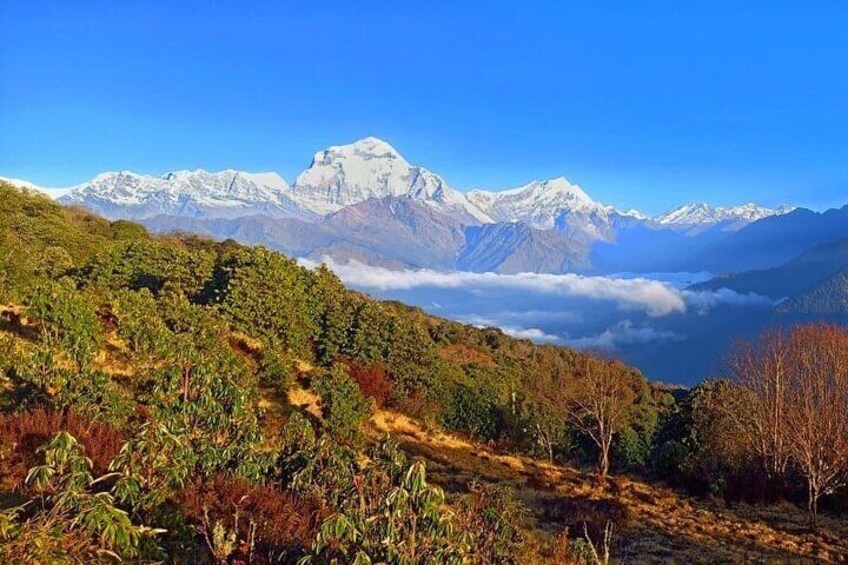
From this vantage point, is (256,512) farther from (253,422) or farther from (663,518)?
(663,518)

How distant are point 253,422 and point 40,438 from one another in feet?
14.3

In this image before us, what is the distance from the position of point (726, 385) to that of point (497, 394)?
1789cm

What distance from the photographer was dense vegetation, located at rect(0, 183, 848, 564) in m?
5.95

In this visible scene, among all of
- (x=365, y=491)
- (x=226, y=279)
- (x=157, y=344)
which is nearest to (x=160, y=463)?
(x=365, y=491)

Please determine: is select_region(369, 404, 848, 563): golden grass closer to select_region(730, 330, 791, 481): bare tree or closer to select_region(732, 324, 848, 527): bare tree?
select_region(732, 324, 848, 527): bare tree

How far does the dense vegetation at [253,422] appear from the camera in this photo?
5.95 metres

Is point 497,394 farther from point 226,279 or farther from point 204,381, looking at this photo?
point 204,381

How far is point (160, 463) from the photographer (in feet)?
25.7

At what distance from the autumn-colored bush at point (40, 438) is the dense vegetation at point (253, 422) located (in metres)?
0.05

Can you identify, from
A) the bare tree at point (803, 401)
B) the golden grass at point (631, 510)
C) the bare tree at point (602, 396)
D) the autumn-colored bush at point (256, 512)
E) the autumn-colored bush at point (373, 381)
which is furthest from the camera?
the autumn-colored bush at point (373, 381)

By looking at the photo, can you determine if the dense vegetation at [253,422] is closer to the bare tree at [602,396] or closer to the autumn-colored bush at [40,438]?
the autumn-colored bush at [40,438]

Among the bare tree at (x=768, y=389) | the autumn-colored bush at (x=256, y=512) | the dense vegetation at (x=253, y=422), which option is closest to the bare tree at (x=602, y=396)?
the dense vegetation at (x=253, y=422)

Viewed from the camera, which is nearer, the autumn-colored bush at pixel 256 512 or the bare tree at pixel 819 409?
the autumn-colored bush at pixel 256 512

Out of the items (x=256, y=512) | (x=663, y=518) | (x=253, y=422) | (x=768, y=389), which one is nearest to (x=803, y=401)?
(x=768, y=389)
